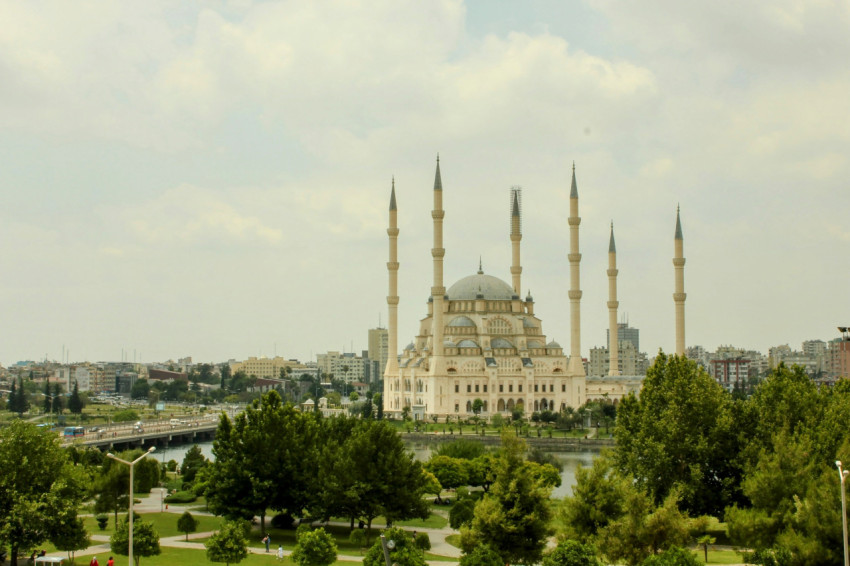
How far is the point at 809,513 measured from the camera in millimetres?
27156

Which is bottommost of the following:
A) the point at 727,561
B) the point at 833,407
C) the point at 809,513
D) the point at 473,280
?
the point at 727,561

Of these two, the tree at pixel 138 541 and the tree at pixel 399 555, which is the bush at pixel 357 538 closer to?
the tree at pixel 399 555

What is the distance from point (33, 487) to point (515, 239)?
83.5m

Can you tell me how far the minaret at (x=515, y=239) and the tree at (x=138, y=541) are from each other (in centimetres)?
8232

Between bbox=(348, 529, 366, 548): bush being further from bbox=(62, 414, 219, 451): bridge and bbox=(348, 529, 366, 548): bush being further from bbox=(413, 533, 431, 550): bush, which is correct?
bbox=(62, 414, 219, 451): bridge

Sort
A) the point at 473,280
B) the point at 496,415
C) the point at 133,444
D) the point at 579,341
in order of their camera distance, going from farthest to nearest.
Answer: the point at 473,280, the point at 579,341, the point at 496,415, the point at 133,444

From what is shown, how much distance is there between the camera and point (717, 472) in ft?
119

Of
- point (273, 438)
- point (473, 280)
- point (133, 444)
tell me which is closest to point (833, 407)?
point (273, 438)

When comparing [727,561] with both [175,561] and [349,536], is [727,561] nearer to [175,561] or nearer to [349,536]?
[349,536]

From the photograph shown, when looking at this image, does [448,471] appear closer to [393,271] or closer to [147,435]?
[147,435]

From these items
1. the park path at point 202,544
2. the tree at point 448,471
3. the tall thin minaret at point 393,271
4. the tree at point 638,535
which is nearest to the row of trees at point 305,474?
the park path at point 202,544

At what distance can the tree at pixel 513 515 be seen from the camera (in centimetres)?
2858

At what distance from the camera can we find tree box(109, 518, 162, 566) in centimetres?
2997

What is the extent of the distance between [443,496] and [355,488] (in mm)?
13001
